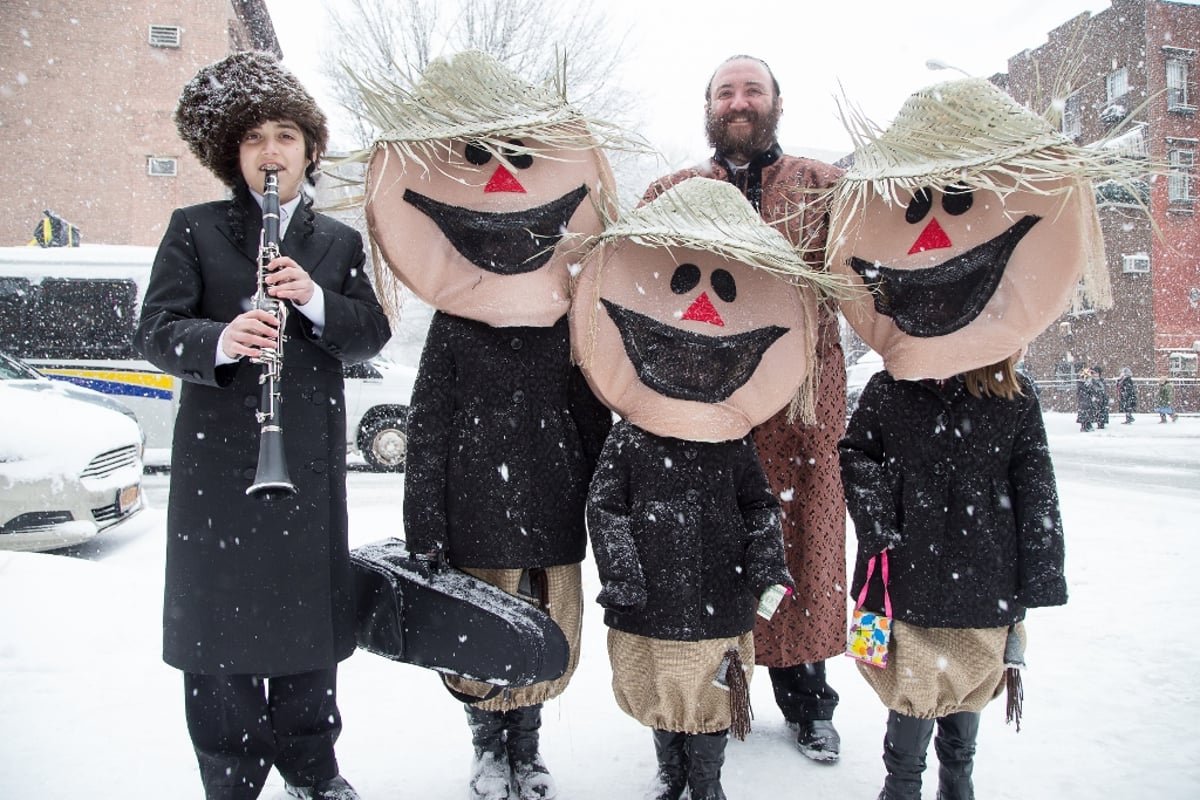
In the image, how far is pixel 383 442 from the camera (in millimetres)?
9430

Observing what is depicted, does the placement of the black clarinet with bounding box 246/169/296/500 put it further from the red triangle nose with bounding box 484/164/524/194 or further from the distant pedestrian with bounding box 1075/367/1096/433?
the distant pedestrian with bounding box 1075/367/1096/433

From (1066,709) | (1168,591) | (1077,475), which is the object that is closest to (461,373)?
(1066,709)

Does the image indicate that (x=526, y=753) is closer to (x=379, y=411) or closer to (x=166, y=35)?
(x=379, y=411)

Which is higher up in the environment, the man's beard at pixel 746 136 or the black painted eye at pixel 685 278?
the man's beard at pixel 746 136

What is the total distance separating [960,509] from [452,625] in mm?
1478

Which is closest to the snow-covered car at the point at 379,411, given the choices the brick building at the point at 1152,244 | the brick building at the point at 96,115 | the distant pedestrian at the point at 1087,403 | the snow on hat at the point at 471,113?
the snow on hat at the point at 471,113

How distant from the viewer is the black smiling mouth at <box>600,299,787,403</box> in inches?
90.1

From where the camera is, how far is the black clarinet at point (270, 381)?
1.95m

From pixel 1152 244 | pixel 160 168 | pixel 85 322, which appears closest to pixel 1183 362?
pixel 1152 244

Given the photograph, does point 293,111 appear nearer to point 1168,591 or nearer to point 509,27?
point 1168,591

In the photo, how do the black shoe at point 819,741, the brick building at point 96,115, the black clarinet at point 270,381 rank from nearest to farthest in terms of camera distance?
the black clarinet at point 270,381, the black shoe at point 819,741, the brick building at point 96,115

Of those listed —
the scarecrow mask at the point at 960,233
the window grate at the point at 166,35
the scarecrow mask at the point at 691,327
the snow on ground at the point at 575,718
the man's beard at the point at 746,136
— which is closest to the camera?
the scarecrow mask at the point at 960,233

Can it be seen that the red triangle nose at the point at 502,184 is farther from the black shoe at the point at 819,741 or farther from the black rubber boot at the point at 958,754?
the black shoe at the point at 819,741

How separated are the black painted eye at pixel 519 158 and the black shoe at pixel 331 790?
192 cm
